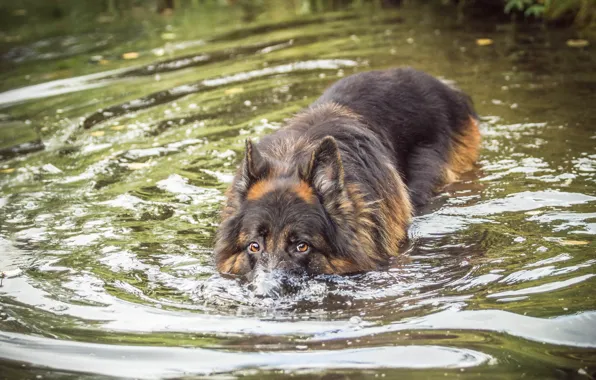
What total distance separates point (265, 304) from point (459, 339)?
57.0 inches

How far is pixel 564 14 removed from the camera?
1379 centimetres

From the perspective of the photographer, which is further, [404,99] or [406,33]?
[406,33]

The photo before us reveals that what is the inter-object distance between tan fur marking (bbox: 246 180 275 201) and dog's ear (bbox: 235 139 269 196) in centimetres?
4

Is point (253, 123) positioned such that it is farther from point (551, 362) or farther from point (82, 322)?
point (551, 362)

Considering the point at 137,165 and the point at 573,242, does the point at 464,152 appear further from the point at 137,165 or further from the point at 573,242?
the point at 137,165

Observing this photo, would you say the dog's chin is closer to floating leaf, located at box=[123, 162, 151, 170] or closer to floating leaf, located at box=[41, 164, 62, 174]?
floating leaf, located at box=[123, 162, 151, 170]

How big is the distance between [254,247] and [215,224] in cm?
153

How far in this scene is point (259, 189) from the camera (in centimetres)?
600

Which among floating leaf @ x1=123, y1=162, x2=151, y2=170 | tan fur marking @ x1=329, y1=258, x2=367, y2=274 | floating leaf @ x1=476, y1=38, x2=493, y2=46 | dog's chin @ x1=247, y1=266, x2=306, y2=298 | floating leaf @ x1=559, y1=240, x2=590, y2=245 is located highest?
floating leaf @ x1=476, y1=38, x2=493, y2=46

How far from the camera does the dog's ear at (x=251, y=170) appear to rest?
19.6 ft

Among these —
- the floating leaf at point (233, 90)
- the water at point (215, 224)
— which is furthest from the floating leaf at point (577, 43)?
the floating leaf at point (233, 90)

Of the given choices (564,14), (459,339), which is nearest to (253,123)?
(459,339)

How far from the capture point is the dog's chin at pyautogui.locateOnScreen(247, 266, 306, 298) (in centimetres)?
557

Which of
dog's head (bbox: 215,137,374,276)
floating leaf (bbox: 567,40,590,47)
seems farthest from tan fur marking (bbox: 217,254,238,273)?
floating leaf (bbox: 567,40,590,47)
